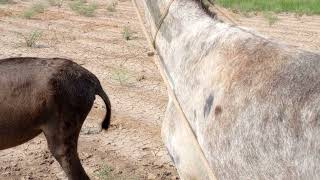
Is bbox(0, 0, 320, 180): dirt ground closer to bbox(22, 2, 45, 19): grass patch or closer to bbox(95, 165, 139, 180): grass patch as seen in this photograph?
bbox(95, 165, 139, 180): grass patch

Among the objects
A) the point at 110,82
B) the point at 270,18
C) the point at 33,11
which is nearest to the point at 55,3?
the point at 33,11

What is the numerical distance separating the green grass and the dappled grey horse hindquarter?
50.4 feet

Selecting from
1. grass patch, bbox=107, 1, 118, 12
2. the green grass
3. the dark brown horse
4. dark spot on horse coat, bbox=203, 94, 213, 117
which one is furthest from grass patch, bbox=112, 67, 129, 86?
the green grass

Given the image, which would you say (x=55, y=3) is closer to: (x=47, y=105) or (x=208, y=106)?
(x=47, y=105)

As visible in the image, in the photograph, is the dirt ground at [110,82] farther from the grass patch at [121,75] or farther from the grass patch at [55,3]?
the grass patch at [55,3]

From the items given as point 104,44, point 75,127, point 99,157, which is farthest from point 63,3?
point 75,127

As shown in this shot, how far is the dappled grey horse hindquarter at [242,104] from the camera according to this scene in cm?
201

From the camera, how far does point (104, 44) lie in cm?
1035

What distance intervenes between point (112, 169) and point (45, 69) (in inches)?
55.8

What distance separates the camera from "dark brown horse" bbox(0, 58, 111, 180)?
3.81m

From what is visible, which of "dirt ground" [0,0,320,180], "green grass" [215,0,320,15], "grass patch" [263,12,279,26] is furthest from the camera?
"green grass" [215,0,320,15]

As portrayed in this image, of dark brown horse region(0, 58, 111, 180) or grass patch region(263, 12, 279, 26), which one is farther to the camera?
grass patch region(263, 12, 279, 26)

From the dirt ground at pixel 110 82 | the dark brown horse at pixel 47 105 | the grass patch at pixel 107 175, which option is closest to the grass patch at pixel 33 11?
the dirt ground at pixel 110 82

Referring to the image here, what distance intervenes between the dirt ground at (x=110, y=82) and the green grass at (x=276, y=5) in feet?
8.10
